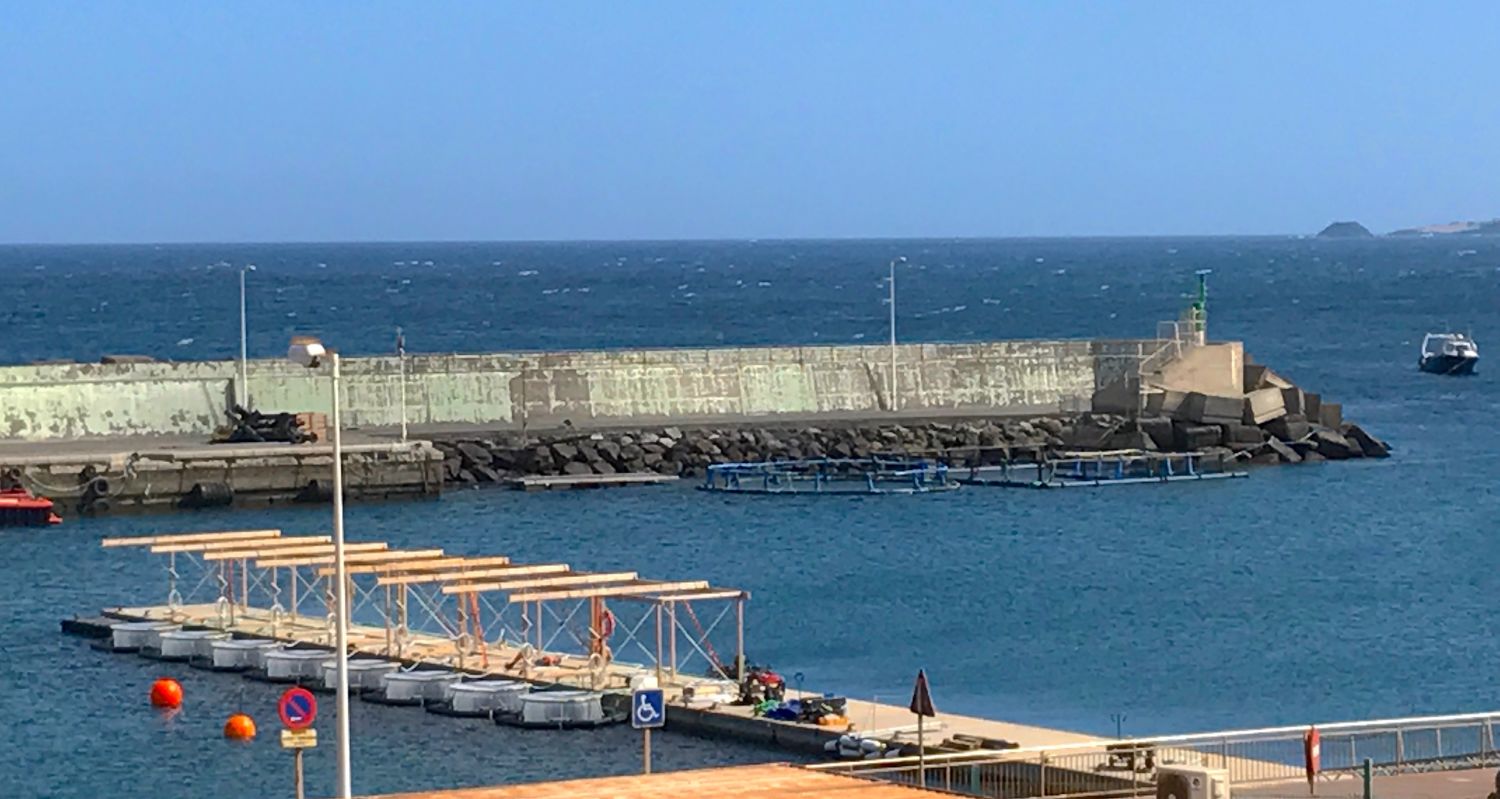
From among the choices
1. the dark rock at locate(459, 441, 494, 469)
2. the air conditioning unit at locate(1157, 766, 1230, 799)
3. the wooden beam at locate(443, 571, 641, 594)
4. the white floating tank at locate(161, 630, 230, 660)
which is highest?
the air conditioning unit at locate(1157, 766, 1230, 799)

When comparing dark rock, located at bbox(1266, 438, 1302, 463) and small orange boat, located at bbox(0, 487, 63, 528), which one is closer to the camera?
small orange boat, located at bbox(0, 487, 63, 528)

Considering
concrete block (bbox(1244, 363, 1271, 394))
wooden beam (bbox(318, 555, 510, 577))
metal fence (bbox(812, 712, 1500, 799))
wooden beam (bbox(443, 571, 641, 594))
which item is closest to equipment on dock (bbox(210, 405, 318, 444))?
wooden beam (bbox(318, 555, 510, 577))

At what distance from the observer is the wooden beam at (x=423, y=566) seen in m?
46.5

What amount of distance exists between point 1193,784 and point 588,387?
58924 mm

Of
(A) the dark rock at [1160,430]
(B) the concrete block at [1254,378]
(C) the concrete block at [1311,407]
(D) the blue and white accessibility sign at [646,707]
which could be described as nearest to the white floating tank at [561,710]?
(D) the blue and white accessibility sign at [646,707]

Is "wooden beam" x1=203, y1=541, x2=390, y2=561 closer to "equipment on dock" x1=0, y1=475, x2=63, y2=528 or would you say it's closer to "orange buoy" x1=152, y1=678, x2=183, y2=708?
"orange buoy" x1=152, y1=678, x2=183, y2=708

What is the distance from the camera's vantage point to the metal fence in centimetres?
2917

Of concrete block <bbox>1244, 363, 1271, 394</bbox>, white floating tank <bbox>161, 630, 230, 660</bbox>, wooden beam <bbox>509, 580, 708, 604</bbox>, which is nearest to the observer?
wooden beam <bbox>509, 580, 708, 604</bbox>

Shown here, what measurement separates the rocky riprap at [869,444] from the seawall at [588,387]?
82.3 inches

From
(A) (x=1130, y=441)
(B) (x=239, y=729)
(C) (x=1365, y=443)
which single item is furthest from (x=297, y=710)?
(C) (x=1365, y=443)

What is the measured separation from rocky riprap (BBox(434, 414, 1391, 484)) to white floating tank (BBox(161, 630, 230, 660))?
95.9ft


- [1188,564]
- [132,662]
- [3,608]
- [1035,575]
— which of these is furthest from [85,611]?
[1188,564]

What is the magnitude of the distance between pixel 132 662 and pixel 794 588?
16444 mm

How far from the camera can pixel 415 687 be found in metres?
43.1
